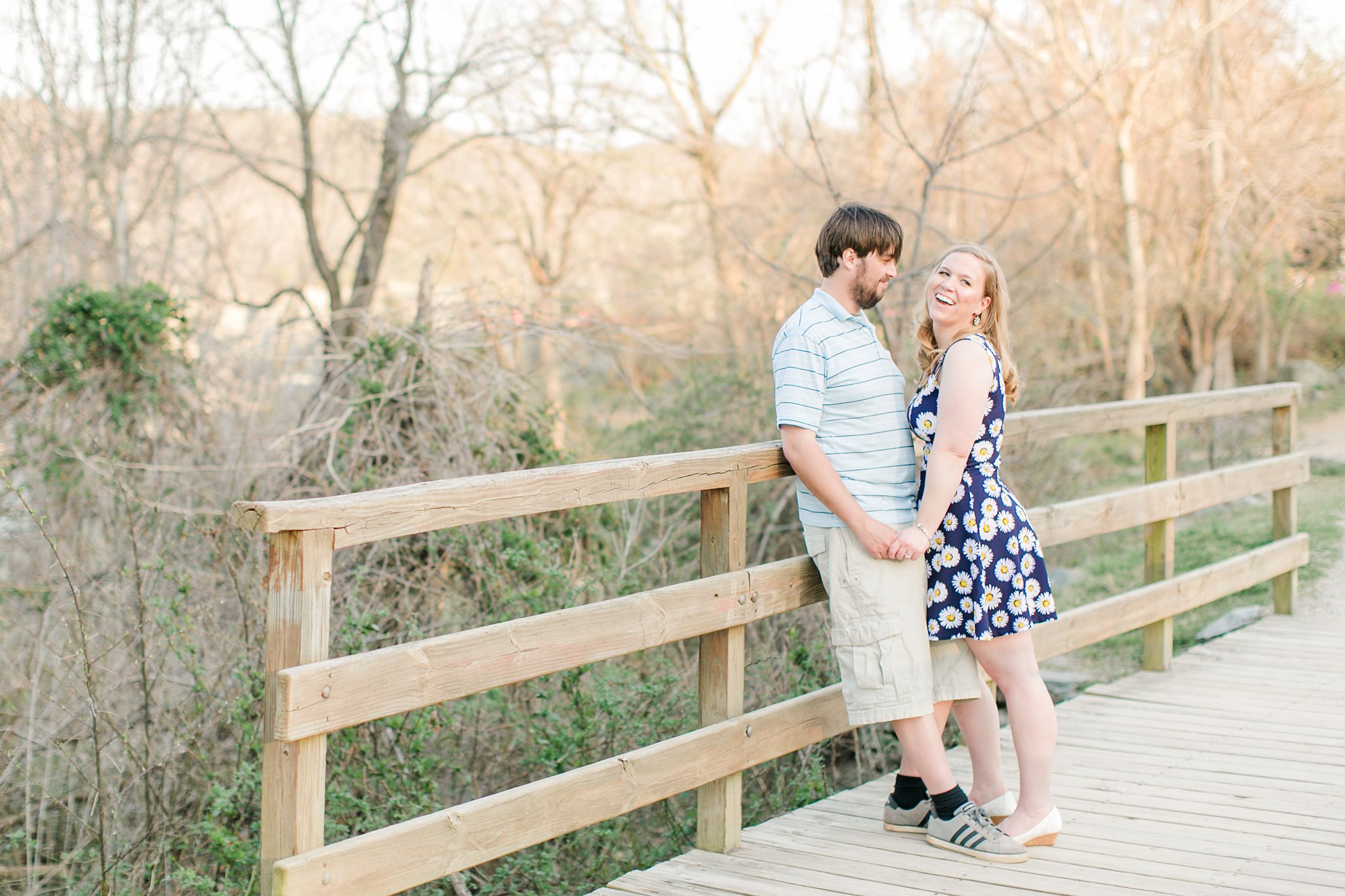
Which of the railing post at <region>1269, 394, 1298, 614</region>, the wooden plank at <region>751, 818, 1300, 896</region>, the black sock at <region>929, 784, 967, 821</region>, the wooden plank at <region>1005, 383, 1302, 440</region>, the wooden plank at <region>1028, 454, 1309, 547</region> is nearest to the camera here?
the wooden plank at <region>751, 818, 1300, 896</region>

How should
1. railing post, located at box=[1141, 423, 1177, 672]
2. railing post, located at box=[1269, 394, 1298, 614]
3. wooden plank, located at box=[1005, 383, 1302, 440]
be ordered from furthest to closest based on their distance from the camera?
1. railing post, located at box=[1269, 394, 1298, 614]
2. railing post, located at box=[1141, 423, 1177, 672]
3. wooden plank, located at box=[1005, 383, 1302, 440]

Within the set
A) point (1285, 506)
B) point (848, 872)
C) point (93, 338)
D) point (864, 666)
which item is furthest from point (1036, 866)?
point (93, 338)

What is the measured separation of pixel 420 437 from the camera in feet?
21.4

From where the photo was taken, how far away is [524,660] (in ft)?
9.29

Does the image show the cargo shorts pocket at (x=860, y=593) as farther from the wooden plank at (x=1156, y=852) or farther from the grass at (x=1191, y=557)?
the grass at (x=1191, y=557)

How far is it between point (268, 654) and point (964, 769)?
2550 mm

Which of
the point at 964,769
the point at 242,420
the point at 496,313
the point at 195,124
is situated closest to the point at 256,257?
the point at 195,124

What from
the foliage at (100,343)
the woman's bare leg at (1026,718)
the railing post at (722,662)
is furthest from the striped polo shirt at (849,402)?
the foliage at (100,343)

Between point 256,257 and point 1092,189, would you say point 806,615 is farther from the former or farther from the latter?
point 256,257

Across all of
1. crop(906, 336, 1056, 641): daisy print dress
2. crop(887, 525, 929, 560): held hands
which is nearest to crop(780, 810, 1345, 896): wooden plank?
crop(906, 336, 1056, 641): daisy print dress

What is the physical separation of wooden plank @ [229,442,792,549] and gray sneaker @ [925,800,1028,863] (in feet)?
3.55

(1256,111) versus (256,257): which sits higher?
(1256,111)

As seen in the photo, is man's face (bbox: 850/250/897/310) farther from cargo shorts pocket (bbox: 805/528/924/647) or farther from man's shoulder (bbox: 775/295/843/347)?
cargo shorts pocket (bbox: 805/528/924/647)

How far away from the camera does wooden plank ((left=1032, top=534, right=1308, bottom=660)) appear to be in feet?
14.8
